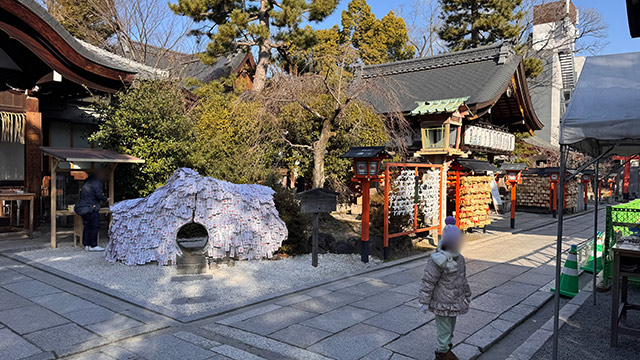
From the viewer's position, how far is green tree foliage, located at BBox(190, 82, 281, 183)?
1205cm

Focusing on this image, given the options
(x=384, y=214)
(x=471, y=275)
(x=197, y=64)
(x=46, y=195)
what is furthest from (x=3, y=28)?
(x=197, y=64)

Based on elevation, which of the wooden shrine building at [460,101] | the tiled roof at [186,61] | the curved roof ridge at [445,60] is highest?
the tiled roof at [186,61]

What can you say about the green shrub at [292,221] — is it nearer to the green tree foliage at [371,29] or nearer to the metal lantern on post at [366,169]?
the metal lantern on post at [366,169]

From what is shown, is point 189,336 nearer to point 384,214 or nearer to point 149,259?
point 149,259

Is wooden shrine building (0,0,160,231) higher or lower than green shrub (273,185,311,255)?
higher

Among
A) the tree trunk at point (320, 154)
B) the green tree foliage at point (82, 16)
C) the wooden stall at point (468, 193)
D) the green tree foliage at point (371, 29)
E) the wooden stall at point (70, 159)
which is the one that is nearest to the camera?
the wooden stall at point (70, 159)

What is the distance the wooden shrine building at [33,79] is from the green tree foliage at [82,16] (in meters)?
11.3

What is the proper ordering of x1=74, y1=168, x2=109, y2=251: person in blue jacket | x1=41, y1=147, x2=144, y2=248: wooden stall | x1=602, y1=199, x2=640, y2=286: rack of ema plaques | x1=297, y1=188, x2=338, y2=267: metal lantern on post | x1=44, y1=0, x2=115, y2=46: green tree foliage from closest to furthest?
x1=602, y1=199, x2=640, y2=286: rack of ema plaques, x1=297, y1=188, x2=338, y2=267: metal lantern on post, x1=41, y1=147, x2=144, y2=248: wooden stall, x1=74, y1=168, x2=109, y2=251: person in blue jacket, x1=44, y1=0, x2=115, y2=46: green tree foliage

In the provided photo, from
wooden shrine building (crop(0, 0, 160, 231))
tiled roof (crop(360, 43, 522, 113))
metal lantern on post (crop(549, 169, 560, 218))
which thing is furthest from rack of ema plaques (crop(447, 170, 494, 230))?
wooden shrine building (crop(0, 0, 160, 231))

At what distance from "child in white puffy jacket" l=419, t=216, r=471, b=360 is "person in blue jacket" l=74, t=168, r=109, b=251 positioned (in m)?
7.66

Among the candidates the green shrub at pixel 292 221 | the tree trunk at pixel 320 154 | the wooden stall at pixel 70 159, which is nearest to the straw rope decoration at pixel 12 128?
the wooden stall at pixel 70 159

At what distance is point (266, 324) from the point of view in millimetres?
5320

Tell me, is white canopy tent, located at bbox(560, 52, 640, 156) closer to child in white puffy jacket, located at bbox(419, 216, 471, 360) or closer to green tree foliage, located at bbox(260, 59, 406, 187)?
child in white puffy jacket, located at bbox(419, 216, 471, 360)

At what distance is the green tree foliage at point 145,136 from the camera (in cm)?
1049
